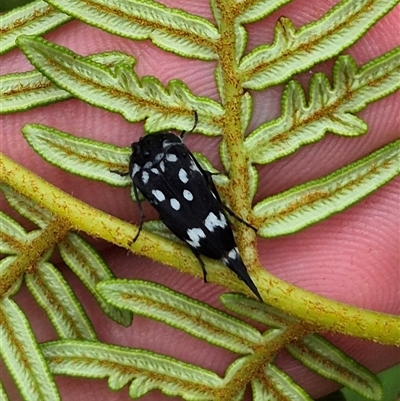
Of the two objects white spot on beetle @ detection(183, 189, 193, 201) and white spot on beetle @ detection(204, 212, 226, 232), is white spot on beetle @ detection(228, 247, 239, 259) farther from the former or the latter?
white spot on beetle @ detection(183, 189, 193, 201)

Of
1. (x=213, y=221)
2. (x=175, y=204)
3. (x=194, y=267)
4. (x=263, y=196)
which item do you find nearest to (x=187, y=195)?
(x=175, y=204)

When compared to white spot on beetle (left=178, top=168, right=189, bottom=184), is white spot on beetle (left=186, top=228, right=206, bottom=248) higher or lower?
lower

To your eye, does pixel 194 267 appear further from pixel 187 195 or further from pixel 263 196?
pixel 263 196

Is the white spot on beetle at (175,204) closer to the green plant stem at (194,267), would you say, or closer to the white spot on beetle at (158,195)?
the white spot on beetle at (158,195)

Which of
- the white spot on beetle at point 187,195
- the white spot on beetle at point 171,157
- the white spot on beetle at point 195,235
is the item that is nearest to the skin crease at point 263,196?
the white spot on beetle at point 171,157

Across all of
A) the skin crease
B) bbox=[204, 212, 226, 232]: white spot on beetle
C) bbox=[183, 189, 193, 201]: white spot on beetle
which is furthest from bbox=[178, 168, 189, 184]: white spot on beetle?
the skin crease

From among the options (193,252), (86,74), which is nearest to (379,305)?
(193,252)

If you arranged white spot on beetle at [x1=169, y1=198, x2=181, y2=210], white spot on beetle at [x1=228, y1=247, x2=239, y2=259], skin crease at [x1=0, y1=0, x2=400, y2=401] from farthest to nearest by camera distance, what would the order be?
skin crease at [x1=0, y1=0, x2=400, y2=401] < white spot on beetle at [x1=169, y1=198, x2=181, y2=210] < white spot on beetle at [x1=228, y1=247, x2=239, y2=259]

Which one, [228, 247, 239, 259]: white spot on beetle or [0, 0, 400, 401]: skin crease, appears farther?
[0, 0, 400, 401]: skin crease
